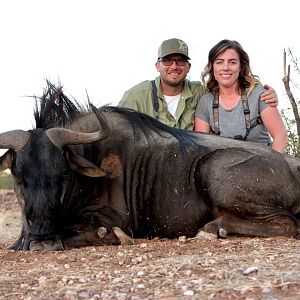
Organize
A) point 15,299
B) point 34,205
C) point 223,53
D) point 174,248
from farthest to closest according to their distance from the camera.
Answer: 1. point 223,53
2. point 34,205
3. point 174,248
4. point 15,299

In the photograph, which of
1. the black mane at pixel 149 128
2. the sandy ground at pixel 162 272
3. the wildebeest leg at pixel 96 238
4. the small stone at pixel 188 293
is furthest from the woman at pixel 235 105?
the small stone at pixel 188 293

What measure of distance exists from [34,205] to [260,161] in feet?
7.26

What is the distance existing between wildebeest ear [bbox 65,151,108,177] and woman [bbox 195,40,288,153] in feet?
6.88

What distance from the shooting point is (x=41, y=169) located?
626cm

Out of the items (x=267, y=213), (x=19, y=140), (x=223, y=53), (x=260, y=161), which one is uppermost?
(x=223, y=53)

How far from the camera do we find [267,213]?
6648 millimetres

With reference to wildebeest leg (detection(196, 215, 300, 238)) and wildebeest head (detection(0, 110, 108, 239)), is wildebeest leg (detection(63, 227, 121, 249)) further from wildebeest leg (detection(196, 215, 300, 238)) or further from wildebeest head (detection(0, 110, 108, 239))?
wildebeest leg (detection(196, 215, 300, 238))

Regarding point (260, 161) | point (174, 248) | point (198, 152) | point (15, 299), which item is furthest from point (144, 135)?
point (15, 299)

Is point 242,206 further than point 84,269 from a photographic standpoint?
Yes

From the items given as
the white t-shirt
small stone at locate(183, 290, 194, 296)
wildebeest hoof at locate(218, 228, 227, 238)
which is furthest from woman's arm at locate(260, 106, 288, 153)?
small stone at locate(183, 290, 194, 296)

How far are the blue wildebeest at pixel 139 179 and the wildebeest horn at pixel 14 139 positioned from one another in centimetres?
1

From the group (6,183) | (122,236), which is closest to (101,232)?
(122,236)

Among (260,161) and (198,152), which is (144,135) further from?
(260,161)

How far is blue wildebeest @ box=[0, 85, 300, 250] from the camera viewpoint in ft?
21.1
